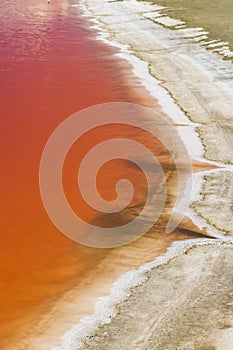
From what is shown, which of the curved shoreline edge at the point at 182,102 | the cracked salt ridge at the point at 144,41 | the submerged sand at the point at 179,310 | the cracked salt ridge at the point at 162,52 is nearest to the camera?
the submerged sand at the point at 179,310

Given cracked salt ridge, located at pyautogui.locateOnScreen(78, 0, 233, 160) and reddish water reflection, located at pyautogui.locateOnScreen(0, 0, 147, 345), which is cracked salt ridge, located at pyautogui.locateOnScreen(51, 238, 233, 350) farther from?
cracked salt ridge, located at pyautogui.locateOnScreen(78, 0, 233, 160)

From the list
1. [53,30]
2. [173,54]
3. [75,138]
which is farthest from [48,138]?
[53,30]

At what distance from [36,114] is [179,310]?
40.7ft

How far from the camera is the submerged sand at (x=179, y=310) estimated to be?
34.2 feet

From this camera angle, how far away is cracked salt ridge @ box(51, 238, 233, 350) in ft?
35.3

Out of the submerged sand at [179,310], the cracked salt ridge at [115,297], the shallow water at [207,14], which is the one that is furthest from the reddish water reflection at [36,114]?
the shallow water at [207,14]

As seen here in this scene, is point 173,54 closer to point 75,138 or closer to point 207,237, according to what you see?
point 75,138

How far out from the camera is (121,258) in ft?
43.9

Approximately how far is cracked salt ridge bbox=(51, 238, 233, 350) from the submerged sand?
0.39 feet

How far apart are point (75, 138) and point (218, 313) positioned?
1024cm

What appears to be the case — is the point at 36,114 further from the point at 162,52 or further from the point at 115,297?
the point at 115,297

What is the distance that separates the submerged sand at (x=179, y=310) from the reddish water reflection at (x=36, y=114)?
5.34 feet

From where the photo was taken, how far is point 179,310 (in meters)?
11.3

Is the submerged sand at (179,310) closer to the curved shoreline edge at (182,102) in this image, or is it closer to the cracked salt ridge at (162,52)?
the curved shoreline edge at (182,102)
